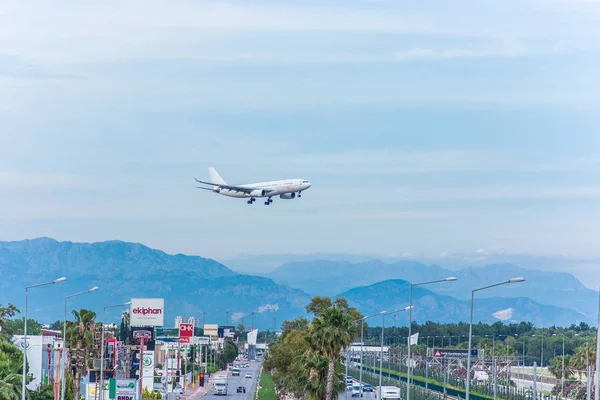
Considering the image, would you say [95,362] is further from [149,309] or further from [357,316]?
[149,309]

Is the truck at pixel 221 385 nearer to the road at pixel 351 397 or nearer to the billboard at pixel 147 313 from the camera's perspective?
the road at pixel 351 397

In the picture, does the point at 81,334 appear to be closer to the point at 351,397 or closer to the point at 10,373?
the point at 10,373

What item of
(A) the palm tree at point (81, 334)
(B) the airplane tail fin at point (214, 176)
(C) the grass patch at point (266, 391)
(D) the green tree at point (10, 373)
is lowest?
(C) the grass patch at point (266, 391)

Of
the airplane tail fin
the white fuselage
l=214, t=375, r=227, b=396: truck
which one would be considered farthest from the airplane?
the airplane tail fin

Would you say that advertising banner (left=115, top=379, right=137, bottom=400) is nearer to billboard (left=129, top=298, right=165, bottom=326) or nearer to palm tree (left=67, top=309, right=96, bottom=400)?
palm tree (left=67, top=309, right=96, bottom=400)

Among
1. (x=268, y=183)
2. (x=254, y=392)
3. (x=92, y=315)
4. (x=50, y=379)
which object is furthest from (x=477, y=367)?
(x=92, y=315)

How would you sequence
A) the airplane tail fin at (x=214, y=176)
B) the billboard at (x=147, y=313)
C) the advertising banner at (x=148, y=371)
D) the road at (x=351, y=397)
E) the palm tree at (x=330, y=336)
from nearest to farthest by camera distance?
1. the palm tree at (x=330, y=336)
2. the road at (x=351, y=397)
3. the advertising banner at (x=148, y=371)
4. the billboard at (x=147, y=313)
5. the airplane tail fin at (x=214, y=176)

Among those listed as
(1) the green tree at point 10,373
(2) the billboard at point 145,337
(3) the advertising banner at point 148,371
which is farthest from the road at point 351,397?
(1) the green tree at point 10,373
